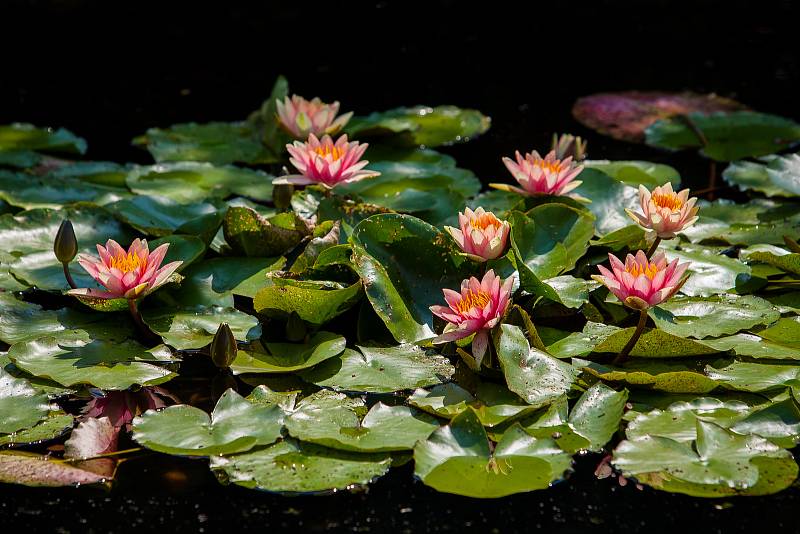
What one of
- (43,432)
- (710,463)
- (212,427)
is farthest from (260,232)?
(710,463)

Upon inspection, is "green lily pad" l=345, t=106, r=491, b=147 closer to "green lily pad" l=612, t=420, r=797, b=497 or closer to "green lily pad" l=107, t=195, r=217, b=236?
"green lily pad" l=107, t=195, r=217, b=236

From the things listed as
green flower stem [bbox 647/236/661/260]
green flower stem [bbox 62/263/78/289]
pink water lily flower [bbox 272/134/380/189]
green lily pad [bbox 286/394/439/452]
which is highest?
pink water lily flower [bbox 272/134/380/189]

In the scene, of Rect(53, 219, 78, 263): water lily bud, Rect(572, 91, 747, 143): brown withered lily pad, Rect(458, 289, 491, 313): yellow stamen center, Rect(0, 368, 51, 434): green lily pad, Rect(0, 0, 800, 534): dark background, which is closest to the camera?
Rect(0, 368, 51, 434): green lily pad

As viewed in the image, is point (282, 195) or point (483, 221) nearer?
point (483, 221)

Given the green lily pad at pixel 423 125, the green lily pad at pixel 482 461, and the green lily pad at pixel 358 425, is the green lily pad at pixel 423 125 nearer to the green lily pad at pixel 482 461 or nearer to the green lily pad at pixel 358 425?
the green lily pad at pixel 358 425

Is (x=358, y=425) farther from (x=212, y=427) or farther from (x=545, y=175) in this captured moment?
(x=545, y=175)

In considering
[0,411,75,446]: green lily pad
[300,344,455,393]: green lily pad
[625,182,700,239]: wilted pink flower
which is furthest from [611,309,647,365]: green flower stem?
[0,411,75,446]: green lily pad

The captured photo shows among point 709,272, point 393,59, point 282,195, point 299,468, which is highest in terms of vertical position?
point 393,59
